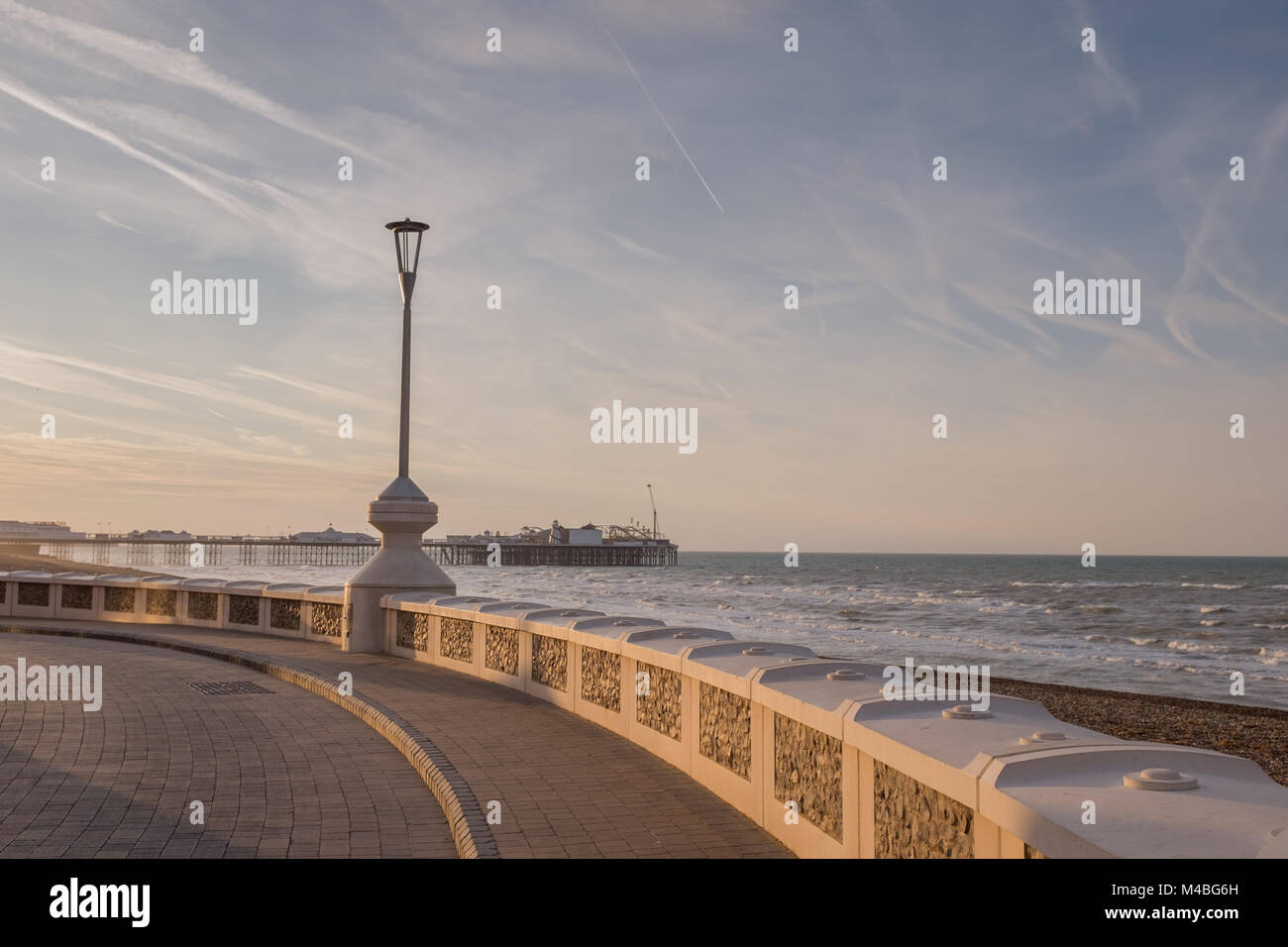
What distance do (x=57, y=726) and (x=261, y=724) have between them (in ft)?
5.56

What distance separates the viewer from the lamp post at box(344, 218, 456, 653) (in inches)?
592

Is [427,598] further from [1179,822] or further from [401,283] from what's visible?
[1179,822]

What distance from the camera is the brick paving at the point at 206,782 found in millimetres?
5895

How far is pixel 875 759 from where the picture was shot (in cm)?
443

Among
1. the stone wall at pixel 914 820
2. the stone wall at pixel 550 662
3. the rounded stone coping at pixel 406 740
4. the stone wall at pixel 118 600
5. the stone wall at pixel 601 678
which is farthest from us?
the stone wall at pixel 118 600

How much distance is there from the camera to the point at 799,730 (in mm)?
5449

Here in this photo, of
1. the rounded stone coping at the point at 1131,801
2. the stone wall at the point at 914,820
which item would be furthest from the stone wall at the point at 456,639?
the rounded stone coping at the point at 1131,801

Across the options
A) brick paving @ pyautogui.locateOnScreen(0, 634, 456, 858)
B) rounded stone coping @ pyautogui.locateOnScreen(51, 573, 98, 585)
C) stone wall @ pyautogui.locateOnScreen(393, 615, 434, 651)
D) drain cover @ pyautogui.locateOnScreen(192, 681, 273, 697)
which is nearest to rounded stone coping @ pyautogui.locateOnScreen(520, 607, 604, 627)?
brick paving @ pyautogui.locateOnScreen(0, 634, 456, 858)

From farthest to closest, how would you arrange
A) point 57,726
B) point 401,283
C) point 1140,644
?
point 1140,644 → point 401,283 → point 57,726

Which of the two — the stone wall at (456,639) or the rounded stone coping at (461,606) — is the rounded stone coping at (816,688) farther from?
the stone wall at (456,639)

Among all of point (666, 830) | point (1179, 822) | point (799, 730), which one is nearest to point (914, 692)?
point (799, 730)

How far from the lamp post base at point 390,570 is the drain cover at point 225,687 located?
9.46 feet

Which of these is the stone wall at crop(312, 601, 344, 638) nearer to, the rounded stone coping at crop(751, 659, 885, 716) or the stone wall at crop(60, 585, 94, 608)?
the stone wall at crop(60, 585, 94, 608)

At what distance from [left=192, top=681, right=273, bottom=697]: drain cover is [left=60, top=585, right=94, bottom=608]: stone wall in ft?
33.6
